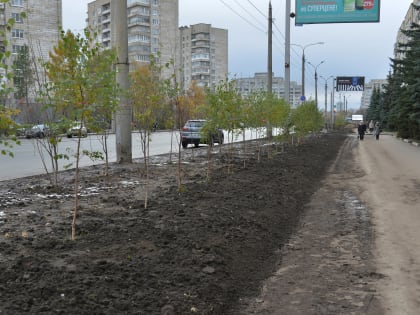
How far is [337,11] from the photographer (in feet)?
71.5

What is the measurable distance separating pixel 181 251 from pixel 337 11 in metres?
20.0

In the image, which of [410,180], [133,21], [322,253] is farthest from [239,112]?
[133,21]

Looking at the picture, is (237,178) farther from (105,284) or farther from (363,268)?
(105,284)

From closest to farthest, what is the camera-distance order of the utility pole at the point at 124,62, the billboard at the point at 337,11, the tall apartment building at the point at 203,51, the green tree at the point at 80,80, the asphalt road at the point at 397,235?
the asphalt road at the point at 397,235, the green tree at the point at 80,80, the utility pole at the point at 124,62, the billboard at the point at 337,11, the tall apartment building at the point at 203,51

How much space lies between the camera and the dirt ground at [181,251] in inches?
138

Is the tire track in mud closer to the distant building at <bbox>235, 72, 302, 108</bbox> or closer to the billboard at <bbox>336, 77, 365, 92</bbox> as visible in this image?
the distant building at <bbox>235, 72, 302, 108</bbox>

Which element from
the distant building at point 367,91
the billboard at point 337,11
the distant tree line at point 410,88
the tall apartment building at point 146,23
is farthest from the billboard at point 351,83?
the distant building at point 367,91

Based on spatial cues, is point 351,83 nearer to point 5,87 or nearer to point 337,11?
point 337,11

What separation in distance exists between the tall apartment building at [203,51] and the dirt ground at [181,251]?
9771cm

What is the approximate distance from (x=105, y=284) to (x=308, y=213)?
4591 millimetres

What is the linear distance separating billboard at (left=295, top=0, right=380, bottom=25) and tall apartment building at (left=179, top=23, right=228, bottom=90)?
81559 mm

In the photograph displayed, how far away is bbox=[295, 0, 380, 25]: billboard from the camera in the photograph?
21.4 metres

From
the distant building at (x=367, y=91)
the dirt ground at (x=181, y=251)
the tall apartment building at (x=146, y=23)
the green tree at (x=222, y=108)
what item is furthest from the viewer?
the distant building at (x=367, y=91)

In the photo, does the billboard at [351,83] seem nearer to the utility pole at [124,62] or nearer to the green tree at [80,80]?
the utility pole at [124,62]
